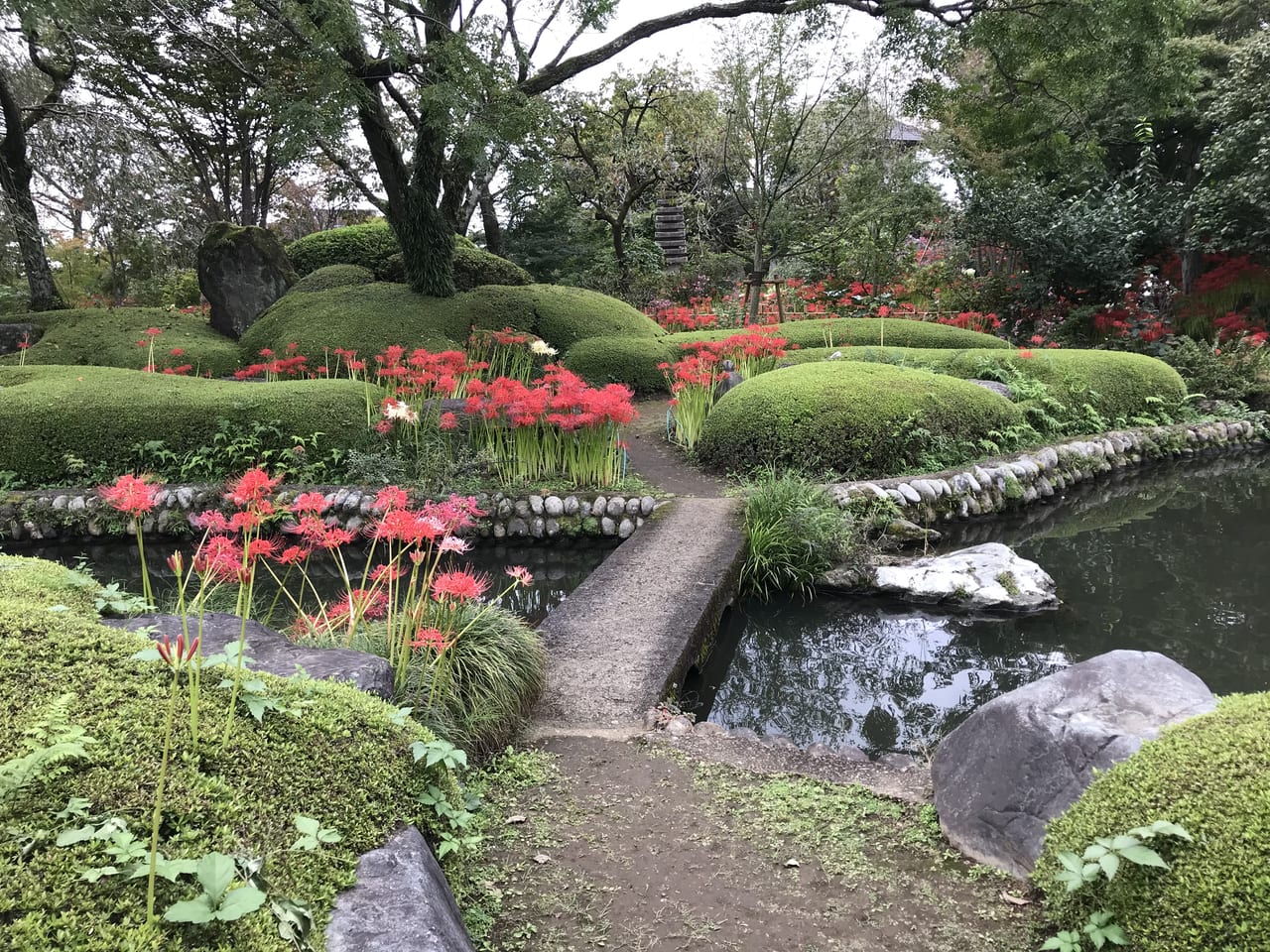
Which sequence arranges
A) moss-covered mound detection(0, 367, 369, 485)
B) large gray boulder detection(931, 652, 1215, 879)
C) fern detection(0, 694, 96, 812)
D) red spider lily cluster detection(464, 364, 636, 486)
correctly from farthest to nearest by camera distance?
moss-covered mound detection(0, 367, 369, 485) < red spider lily cluster detection(464, 364, 636, 486) < large gray boulder detection(931, 652, 1215, 879) < fern detection(0, 694, 96, 812)

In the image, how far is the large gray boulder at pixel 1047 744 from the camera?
6.35 feet

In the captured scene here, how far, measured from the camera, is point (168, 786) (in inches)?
55.1

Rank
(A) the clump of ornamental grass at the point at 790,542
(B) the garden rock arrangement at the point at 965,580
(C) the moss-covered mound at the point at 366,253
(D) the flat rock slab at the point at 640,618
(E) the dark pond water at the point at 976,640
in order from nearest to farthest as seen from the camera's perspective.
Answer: (D) the flat rock slab at the point at 640,618 → (E) the dark pond water at the point at 976,640 → (B) the garden rock arrangement at the point at 965,580 → (A) the clump of ornamental grass at the point at 790,542 → (C) the moss-covered mound at the point at 366,253

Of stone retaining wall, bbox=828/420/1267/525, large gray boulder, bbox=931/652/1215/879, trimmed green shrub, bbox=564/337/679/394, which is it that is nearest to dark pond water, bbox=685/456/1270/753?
stone retaining wall, bbox=828/420/1267/525

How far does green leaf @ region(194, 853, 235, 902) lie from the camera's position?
1.13 meters

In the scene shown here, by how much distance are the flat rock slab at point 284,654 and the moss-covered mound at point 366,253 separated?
9037mm

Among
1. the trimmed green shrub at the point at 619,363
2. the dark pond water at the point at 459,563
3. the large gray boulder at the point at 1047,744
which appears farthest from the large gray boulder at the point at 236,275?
the large gray boulder at the point at 1047,744

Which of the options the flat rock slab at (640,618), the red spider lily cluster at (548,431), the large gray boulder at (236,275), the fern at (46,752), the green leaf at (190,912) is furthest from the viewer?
the large gray boulder at (236,275)

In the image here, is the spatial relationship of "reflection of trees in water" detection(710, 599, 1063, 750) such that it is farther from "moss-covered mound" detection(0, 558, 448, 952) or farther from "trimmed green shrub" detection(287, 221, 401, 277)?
"trimmed green shrub" detection(287, 221, 401, 277)

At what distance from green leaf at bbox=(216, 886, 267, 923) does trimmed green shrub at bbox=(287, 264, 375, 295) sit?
10175 mm

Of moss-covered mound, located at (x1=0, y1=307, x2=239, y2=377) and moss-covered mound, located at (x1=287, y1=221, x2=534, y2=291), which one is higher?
moss-covered mound, located at (x1=287, y1=221, x2=534, y2=291)

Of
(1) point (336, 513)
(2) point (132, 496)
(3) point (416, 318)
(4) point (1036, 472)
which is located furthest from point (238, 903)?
(3) point (416, 318)

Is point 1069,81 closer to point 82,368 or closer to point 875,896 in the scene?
point 875,896

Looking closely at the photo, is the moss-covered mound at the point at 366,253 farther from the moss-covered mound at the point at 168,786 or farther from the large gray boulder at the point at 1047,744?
the large gray boulder at the point at 1047,744
